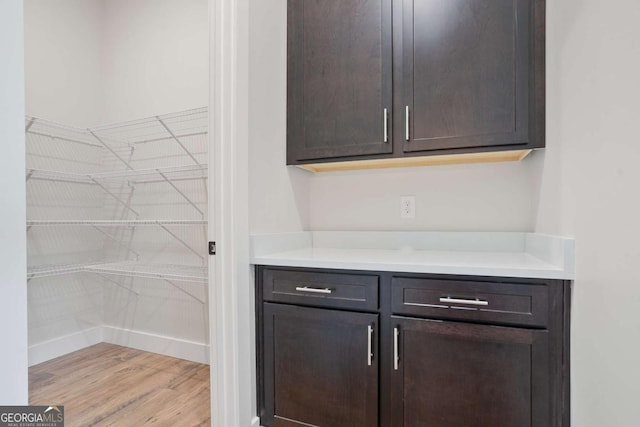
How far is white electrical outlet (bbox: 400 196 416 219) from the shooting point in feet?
5.85

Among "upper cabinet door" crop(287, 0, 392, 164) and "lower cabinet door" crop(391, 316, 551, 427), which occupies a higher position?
"upper cabinet door" crop(287, 0, 392, 164)

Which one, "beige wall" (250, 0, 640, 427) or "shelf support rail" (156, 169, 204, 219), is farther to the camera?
"shelf support rail" (156, 169, 204, 219)

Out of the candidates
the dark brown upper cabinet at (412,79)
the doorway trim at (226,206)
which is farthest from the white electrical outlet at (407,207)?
the doorway trim at (226,206)

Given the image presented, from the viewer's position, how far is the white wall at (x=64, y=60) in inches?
86.4

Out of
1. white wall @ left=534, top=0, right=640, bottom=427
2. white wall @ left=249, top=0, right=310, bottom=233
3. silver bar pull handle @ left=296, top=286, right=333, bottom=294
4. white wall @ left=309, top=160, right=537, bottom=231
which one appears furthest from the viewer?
white wall @ left=309, top=160, right=537, bottom=231

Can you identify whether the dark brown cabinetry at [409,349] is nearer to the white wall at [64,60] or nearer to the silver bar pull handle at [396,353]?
the silver bar pull handle at [396,353]

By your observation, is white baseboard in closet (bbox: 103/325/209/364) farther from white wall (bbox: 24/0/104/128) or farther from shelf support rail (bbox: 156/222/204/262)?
white wall (bbox: 24/0/104/128)

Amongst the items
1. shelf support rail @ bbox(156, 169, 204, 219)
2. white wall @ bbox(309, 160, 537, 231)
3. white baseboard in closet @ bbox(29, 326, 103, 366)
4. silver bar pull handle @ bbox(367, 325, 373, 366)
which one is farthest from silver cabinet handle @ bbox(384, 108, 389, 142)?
white baseboard in closet @ bbox(29, 326, 103, 366)

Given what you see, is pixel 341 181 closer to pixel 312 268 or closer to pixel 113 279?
pixel 312 268

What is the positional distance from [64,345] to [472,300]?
2.78 metres

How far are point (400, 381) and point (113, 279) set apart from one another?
238cm

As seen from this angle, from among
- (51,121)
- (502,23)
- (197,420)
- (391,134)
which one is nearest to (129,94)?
(51,121)

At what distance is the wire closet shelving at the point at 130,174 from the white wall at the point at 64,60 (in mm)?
142

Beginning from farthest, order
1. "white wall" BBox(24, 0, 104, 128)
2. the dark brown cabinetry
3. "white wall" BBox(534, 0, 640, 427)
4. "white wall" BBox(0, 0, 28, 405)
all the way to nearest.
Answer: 1. "white wall" BBox(24, 0, 104, 128)
2. the dark brown cabinetry
3. "white wall" BBox(534, 0, 640, 427)
4. "white wall" BBox(0, 0, 28, 405)
